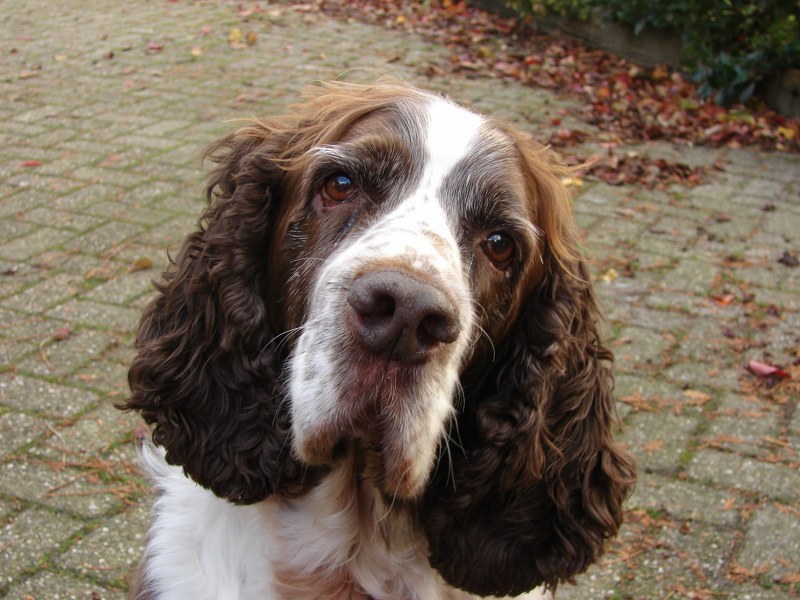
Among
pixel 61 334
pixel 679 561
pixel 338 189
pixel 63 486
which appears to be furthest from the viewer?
pixel 61 334

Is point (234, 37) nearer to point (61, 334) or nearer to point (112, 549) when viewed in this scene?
point (61, 334)

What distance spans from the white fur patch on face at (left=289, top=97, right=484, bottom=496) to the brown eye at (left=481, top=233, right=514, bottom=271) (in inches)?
5.8

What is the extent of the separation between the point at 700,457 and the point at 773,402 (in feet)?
2.39

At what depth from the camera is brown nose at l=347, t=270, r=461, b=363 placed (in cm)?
225

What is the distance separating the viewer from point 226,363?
289 cm

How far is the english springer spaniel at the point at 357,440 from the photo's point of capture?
2.80 metres

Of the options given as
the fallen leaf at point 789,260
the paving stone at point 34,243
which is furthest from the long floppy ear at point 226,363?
the fallen leaf at point 789,260

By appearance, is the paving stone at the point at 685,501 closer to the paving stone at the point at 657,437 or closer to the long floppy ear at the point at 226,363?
the paving stone at the point at 657,437

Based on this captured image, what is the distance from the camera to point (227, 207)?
2.96 m

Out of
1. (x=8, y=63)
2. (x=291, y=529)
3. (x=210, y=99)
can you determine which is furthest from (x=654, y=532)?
(x=8, y=63)

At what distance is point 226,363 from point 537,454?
93cm

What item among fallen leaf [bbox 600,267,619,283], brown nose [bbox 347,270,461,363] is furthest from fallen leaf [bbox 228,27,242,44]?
brown nose [bbox 347,270,461,363]

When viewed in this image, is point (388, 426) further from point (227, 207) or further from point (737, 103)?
point (737, 103)

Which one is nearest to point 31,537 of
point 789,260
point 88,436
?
point 88,436
